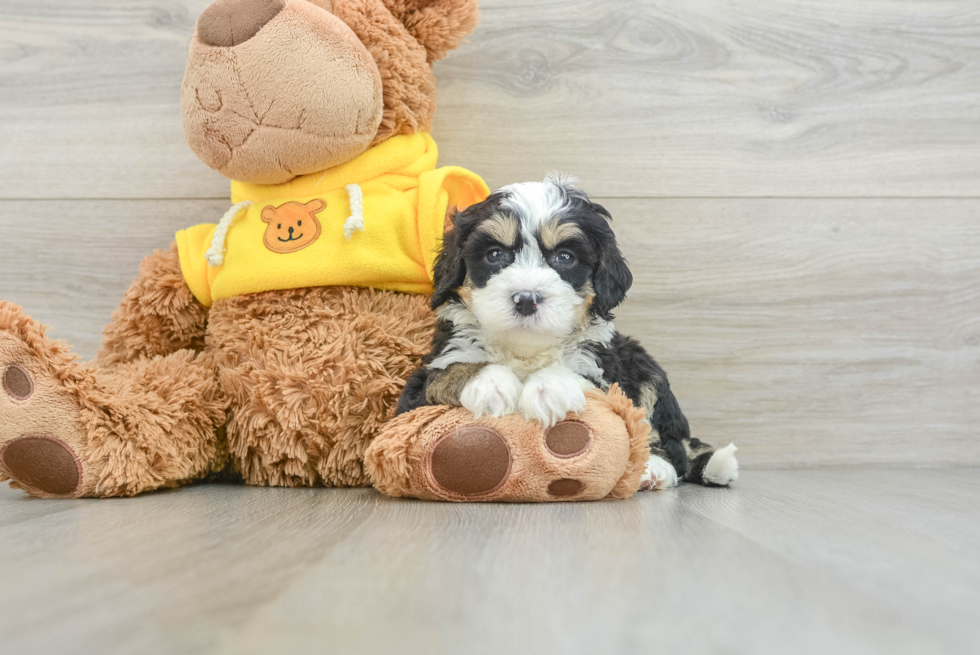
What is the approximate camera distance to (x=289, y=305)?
1502mm

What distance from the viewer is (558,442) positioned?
120cm

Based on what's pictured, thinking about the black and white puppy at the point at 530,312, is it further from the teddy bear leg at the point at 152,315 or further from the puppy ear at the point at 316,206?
the teddy bear leg at the point at 152,315

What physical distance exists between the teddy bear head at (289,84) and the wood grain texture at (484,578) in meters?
0.69

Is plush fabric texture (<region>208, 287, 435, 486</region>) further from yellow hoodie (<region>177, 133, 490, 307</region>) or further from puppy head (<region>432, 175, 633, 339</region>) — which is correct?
puppy head (<region>432, 175, 633, 339</region>)

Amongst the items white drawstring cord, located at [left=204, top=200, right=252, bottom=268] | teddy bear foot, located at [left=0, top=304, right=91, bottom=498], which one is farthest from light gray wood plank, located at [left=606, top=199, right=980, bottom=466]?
teddy bear foot, located at [left=0, top=304, right=91, bottom=498]

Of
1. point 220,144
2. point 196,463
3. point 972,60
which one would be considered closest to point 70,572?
point 196,463

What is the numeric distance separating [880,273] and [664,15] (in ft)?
2.81

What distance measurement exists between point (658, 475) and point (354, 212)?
80 cm

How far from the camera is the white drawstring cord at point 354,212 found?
1.47 metres

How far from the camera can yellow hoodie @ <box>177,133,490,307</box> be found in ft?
4.88

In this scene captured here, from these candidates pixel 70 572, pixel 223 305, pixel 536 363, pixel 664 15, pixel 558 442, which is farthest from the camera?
pixel 664 15

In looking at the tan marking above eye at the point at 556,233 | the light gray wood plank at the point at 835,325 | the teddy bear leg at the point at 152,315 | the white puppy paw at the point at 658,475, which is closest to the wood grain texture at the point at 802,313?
the light gray wood plank at the point at 835,325

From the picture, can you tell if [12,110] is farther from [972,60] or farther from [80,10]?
[972,60]

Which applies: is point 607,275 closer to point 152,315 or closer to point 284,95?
point 284,95
